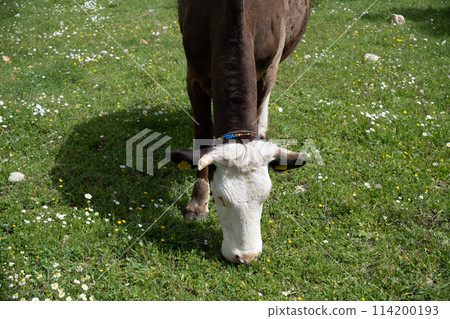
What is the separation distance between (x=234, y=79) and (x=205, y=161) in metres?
0.87

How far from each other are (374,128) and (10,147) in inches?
221

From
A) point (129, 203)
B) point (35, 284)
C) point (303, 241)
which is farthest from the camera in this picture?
point (129, 203)

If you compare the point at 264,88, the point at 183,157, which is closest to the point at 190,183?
the point at 264,88

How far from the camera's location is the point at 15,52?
8602mm

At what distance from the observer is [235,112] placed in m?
3.61

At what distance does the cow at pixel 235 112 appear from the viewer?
134 inches

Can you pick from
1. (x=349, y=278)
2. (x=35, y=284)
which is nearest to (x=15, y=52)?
(x=35, y=284)

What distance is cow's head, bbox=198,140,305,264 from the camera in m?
3.36

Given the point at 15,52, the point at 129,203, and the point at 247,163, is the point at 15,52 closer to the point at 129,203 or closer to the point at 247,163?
the point at 129,203

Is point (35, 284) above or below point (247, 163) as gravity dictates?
below

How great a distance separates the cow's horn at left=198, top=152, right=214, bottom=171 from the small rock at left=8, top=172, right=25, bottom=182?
281 centimetres
